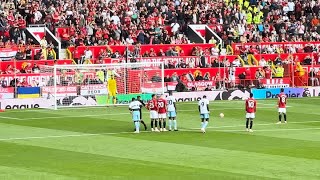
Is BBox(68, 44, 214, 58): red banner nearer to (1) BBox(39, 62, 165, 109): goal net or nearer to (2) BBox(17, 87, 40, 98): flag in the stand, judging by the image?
(1) BBox(39, 62, 165, 109): goal net

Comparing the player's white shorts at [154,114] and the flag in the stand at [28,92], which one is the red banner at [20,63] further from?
the player's white shorts at [154,114]

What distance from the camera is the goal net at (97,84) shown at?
58219 mm

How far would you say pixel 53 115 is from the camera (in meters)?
54.8

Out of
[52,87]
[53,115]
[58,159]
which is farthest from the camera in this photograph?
[52,87]

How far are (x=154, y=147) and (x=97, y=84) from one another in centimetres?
1953

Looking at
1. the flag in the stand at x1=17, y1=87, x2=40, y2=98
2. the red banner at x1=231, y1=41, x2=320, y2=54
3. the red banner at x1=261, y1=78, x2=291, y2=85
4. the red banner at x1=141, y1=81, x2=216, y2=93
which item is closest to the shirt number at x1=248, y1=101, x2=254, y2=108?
the red banner at x1=141, y1=81, x2=216, y2=93

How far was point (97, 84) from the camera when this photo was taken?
5900cm

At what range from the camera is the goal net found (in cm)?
5822

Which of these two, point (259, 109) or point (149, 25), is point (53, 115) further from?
point (149, 25)

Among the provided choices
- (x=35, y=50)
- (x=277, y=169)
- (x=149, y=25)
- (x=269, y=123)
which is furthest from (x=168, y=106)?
(x=149, y=25)

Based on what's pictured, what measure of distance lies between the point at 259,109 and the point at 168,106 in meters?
12.6

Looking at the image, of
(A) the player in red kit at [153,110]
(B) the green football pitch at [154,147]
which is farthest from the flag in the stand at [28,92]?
(A) the player in red kit at [153,110]

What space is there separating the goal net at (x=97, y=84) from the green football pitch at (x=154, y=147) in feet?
4.06

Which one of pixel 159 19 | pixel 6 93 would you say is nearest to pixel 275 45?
pixel 159 19
